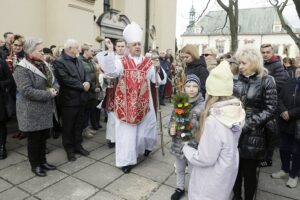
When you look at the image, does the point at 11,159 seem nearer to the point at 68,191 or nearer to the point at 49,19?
the point at 68,191

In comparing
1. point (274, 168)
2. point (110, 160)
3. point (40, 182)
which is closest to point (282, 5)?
point (274, 168)

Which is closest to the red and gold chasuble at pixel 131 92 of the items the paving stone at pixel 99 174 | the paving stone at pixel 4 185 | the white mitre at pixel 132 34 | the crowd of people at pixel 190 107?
the crowd of people at pixel 190 107

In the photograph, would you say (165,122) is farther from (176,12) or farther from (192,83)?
(176,12)

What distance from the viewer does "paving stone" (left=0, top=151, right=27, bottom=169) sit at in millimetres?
4082

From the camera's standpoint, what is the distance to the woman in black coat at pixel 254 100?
2689 millimetres

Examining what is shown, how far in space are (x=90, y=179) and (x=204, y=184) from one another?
194 cm

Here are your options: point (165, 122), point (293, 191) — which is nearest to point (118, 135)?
point (293, 191)

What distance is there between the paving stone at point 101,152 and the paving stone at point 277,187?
2431 millimetres

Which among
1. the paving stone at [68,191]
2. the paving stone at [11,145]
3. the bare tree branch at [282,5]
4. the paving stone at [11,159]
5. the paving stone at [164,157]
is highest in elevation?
the bare tree branch at [282,5]

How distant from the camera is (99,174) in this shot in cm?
382

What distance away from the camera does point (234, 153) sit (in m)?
2.19

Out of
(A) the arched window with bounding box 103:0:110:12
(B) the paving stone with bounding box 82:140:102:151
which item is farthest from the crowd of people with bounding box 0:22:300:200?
(A) the arched window with bounding box 103:0:110:12

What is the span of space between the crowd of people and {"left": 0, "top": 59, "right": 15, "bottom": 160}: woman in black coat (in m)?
0.02

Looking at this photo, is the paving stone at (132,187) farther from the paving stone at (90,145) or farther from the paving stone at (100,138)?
the paving stone at (100,138)
